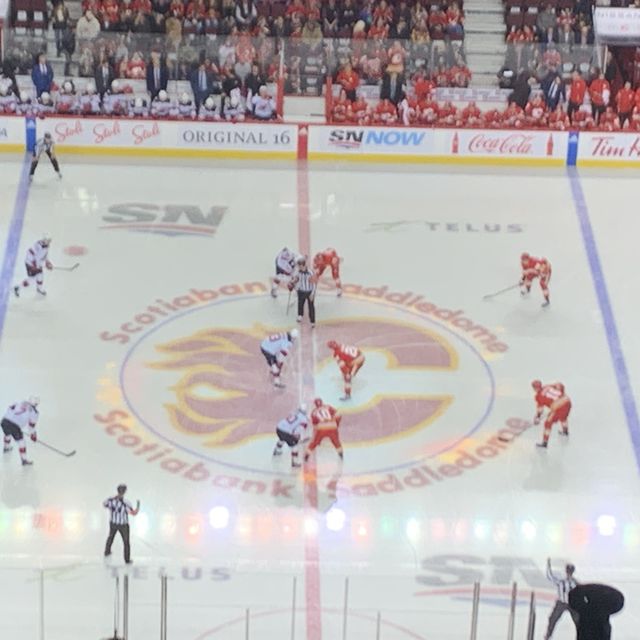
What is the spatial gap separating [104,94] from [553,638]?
14580 millimetres

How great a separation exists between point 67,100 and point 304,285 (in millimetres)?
7807

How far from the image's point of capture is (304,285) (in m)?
17.6

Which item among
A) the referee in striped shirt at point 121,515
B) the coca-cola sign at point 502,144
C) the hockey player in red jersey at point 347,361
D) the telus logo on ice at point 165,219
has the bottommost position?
the referee in striped shirt at point 121,515

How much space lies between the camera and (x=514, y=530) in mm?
14508

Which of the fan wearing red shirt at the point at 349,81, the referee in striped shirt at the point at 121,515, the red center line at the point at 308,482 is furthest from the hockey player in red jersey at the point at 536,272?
the referee in striped shirt at the point at 121,515

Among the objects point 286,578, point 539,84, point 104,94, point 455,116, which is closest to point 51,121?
point 104,94

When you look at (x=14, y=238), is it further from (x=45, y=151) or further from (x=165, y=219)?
(x=45, y=151)

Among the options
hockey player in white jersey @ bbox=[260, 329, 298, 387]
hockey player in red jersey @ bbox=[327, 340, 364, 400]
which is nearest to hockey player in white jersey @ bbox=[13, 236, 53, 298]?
hockey player in white jersey @ bbox=[260, 329, 298, 387]

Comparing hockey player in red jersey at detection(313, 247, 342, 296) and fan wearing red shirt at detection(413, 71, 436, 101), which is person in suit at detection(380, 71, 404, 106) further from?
hockey player in red jersey at detection(313, 247, 342, 296)

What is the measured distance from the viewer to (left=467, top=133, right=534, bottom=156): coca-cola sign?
77.6 ft

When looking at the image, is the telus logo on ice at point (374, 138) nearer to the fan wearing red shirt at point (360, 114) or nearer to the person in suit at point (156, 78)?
the fan wearing red shirt at point (360, 114)

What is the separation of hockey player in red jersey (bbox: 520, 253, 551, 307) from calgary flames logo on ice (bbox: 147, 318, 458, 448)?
160 centimetres

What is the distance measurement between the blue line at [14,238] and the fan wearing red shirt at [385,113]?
551 cm

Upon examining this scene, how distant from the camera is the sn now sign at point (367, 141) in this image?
2352 centimetres
